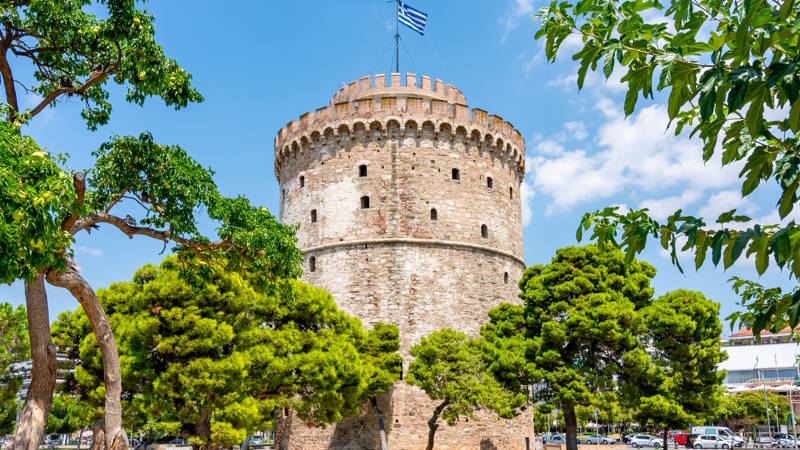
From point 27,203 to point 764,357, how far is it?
72.8 m

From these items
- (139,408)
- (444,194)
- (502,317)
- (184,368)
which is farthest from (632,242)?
(444,194)

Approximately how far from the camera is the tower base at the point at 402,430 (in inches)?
955

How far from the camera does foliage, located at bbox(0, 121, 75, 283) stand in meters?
5.94

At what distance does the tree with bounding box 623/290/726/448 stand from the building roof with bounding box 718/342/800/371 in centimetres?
4698

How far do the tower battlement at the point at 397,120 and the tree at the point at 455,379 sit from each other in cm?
896

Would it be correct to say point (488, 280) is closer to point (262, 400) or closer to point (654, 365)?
point (654, 365)

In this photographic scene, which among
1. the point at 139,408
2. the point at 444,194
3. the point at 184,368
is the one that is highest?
the point at 444,194

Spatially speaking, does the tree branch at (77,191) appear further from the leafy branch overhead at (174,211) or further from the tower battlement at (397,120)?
the tower battlement at (397,120)

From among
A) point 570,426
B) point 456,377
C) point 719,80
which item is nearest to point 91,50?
Answer: point 719,80

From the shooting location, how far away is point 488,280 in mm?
27062

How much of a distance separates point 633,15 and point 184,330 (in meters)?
16.4

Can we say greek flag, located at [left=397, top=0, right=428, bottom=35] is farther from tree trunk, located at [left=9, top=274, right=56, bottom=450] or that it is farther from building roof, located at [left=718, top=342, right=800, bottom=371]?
building roof, located at [left=718, top=342, right=800, bottom=371]

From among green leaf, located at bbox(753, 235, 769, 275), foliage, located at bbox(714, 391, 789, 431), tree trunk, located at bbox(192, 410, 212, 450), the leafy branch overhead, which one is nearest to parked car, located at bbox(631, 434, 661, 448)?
foliage, located at bbox(714, 391, 789, 431)

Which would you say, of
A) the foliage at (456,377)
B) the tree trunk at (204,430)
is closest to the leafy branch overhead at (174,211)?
the tree trunk at (204,430)
